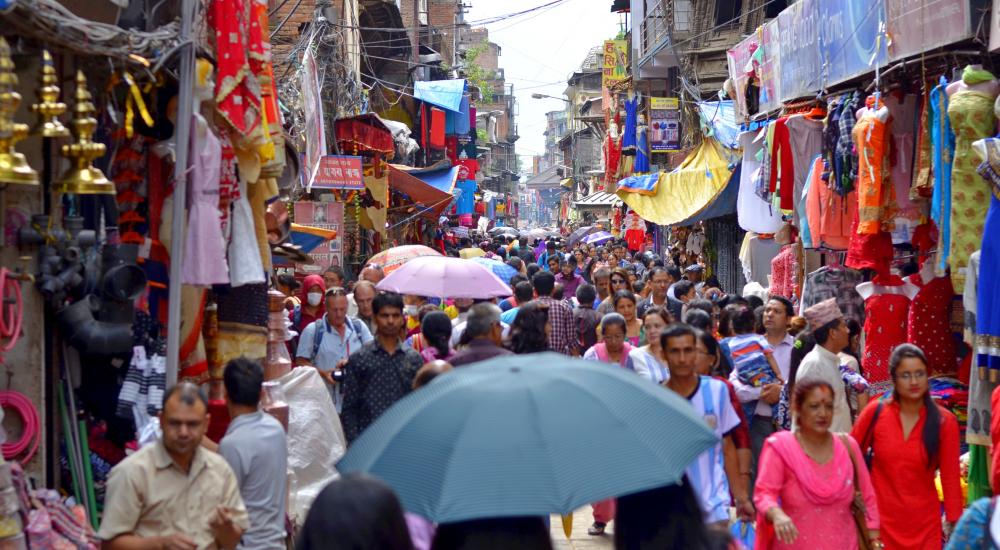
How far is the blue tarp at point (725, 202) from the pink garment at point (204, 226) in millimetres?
12782

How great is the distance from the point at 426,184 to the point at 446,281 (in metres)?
14.4

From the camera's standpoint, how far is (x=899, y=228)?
30.2ft

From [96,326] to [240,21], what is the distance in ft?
7.03

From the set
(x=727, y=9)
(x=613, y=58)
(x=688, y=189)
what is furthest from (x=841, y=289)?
(x=613, y=58)

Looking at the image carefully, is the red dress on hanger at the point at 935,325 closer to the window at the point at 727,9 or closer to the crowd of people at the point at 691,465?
the crowd of people at the point at 691,465

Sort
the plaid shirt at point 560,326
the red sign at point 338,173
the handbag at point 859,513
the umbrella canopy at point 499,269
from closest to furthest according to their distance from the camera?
the handbag at point 859,513, the plaid shirt at point 560,326, the umbrella canopy at point 499,269, the red sign at point 338,173

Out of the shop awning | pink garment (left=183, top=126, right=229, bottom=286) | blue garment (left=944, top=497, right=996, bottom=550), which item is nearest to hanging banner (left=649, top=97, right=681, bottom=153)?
the shop awning

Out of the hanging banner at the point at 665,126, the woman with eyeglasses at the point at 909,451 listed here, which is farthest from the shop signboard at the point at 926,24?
the hanging banner at the point at 665,126

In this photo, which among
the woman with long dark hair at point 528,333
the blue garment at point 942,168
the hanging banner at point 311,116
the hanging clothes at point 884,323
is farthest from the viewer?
the hanging banner at point 311,116

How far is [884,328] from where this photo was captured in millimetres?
9484

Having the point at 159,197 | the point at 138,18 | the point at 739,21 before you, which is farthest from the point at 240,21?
the point at 739,21

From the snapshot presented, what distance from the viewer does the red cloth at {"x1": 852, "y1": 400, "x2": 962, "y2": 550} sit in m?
6.19

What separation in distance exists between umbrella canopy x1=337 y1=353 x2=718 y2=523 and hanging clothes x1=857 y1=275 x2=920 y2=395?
604cm

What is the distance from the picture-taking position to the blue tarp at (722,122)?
19.1 metres
